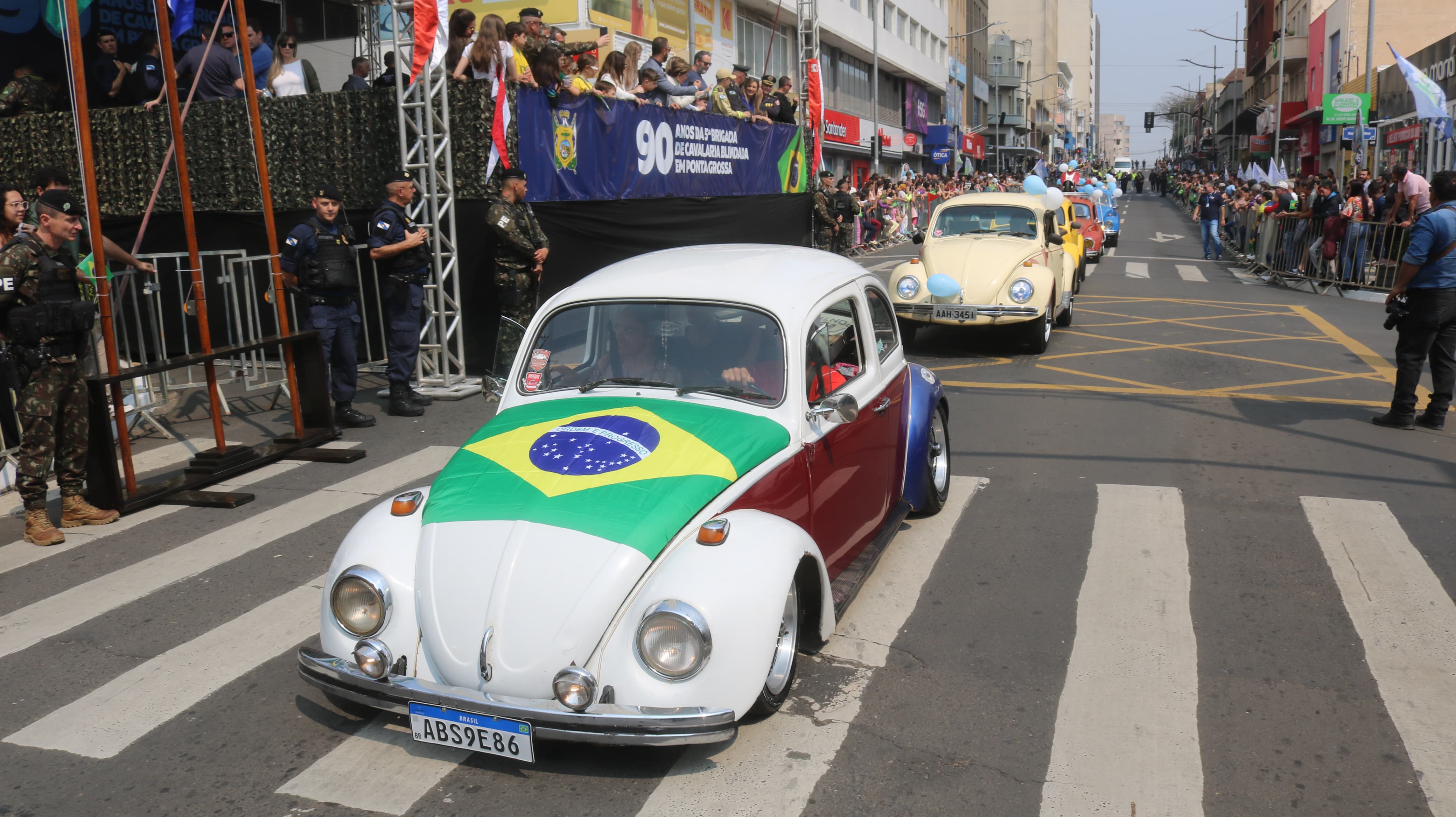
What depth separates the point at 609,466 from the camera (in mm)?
4270

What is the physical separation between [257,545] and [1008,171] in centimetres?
9028

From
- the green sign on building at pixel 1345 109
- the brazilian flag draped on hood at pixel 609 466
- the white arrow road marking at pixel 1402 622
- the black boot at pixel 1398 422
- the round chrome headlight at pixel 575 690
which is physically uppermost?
the green sign on building at pixel 1345 109

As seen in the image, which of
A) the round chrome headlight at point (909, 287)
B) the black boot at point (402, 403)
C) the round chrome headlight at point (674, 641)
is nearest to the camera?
the round chrome headlight at point (674, 641)

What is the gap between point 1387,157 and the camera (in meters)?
36.3

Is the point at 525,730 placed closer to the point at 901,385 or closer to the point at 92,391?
the point at 901,385

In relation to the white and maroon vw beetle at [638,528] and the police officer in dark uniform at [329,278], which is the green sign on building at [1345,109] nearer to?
the police officer in dark uniform at [329,278]

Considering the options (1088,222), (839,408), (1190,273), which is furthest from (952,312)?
(1190,273)

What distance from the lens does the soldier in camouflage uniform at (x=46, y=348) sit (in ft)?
21.2

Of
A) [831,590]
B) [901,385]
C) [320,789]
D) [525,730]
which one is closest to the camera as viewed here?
[525,730]

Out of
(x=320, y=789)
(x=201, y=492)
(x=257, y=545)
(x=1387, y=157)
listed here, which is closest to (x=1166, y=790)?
(x=320, y=789)

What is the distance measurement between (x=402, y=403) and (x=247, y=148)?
486 cm

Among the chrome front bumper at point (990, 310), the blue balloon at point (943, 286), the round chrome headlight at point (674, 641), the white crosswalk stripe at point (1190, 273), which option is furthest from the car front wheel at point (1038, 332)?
the white crosswalk stripe at point (1190, 273)

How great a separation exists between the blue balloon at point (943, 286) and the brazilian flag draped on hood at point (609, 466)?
743cm

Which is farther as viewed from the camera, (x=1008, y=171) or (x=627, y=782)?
(x=1008, y=171)
